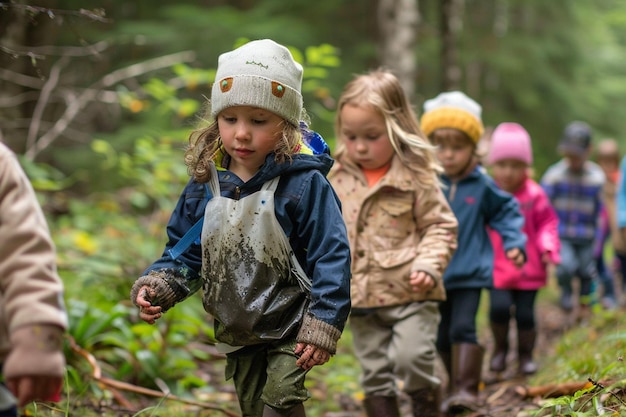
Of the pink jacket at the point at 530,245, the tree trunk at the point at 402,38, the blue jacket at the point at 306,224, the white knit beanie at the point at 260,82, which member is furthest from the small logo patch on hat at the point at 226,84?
the tree trunk at the point at 402,38

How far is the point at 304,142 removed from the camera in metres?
3.62

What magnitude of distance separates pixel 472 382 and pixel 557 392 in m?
0.92

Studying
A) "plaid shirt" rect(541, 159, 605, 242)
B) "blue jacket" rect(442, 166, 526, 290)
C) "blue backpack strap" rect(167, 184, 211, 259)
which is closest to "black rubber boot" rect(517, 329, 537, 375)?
"blue jacket" rect(442, 166, 526, 290)

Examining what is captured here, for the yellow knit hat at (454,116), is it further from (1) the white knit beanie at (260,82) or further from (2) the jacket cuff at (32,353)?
(2) the jacket cuff at (32,353)

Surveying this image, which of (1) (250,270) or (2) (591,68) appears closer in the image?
(1) (250,270)

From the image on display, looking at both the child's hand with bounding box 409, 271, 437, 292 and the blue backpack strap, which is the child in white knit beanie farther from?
the child's hand with bounding box 409, 271, 437, 292

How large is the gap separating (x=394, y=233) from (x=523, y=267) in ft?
8.47

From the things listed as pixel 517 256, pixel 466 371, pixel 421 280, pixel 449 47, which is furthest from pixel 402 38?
pixel 421 280

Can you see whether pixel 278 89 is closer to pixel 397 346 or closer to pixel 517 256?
pixel 397 346

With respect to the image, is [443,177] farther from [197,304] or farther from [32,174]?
[32,174]

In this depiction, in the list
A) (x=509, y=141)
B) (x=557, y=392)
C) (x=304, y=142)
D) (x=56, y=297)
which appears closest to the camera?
(x=56, y=297)

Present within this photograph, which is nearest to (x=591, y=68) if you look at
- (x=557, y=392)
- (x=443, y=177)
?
(x=443, y=177)

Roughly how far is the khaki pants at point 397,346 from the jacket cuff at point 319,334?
5.35 ft

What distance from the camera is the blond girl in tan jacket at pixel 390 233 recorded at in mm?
4703
